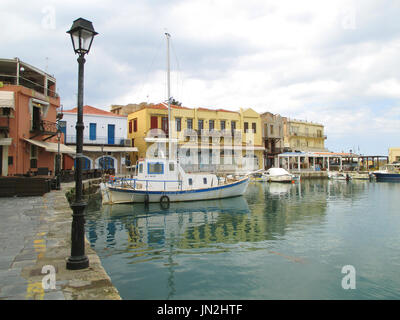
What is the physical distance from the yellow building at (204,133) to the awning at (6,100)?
17.3m

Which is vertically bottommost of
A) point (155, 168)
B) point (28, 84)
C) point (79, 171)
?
point (79, 171)

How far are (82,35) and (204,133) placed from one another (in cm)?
3637

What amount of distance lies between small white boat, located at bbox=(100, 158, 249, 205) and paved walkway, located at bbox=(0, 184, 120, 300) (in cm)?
903

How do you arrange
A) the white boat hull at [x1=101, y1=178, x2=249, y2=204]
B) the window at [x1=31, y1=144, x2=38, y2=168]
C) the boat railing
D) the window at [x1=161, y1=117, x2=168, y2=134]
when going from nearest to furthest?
1. the white boat hull at [x1=101, y1=178, x2=249, y2=204]
2. the boat railing
3. the window at [x1=31, y1=144, x2=38, y2=168]
4. the window at [x1=161, y1=117, x2=168, y2=134]

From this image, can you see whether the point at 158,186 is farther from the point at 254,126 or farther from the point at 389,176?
the point at 389,176

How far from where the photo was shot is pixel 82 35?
554 centimetres

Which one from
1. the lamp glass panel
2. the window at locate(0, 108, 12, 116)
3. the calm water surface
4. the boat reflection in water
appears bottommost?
the calm water surface

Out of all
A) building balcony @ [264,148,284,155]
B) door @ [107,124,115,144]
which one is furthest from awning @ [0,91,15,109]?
building balcony @ [264,148,284,155]

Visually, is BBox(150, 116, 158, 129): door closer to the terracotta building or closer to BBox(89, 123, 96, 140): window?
BBox(89, 123, 96, 140): window

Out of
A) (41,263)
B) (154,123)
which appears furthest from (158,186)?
(154,123)

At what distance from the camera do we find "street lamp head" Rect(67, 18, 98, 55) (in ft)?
17.8

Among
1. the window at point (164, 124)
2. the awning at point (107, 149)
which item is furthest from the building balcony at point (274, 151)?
the awning at point (107, 149)
